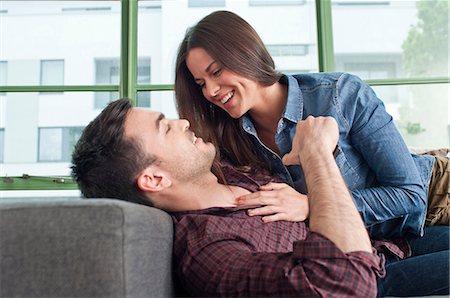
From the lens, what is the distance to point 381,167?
150cm

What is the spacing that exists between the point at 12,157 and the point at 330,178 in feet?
11.9

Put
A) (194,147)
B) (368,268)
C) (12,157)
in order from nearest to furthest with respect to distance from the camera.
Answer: (368,268)
(194,147)
(12,157)

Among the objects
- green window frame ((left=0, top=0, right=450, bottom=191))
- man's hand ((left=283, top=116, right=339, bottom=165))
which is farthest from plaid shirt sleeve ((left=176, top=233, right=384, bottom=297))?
green window frame ((left=0, top=0, right=450, bottom=191))

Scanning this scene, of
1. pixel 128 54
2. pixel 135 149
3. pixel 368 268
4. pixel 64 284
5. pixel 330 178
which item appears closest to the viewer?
pixel 64 284

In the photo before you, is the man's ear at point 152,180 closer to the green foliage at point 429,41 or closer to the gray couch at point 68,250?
the gray couch at point 68,250

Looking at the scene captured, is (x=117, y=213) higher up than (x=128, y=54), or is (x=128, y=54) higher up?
(x=128, y=54)

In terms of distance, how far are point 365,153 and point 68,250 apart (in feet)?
3.34

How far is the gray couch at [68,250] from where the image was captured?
2.69 feet

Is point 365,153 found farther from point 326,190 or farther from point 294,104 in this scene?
point 326,190

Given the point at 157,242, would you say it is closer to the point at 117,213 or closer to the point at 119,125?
the point at 117,213

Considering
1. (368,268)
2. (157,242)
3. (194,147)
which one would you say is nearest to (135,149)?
(194,147)

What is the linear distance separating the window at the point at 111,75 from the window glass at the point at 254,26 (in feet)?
0.20

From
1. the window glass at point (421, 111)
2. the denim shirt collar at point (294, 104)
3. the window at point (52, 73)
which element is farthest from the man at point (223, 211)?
the window glass at point (421, 111)

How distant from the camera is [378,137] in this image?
1506mm
